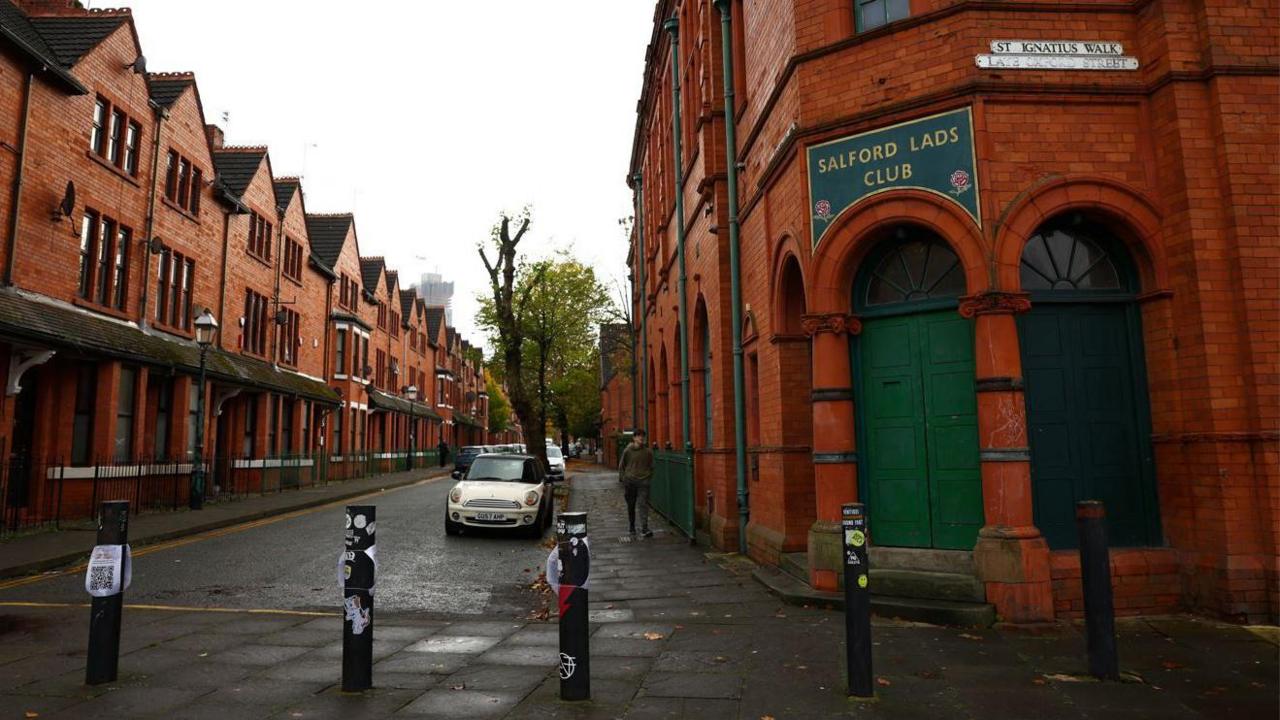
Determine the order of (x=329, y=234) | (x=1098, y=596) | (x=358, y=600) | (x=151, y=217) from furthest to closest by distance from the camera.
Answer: (x=329, y=234)
(x=151, y=217)
(x=1098, y=596)
(x=358, y=600)

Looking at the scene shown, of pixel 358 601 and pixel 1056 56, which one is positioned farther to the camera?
pixel 1056 56

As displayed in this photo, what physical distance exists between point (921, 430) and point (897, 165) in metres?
2.71

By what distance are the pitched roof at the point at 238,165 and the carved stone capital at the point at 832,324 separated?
22.1 metres

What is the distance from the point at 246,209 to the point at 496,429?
263 feet

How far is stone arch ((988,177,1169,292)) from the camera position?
748 centimetres

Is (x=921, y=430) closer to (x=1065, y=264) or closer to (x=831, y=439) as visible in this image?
(x=831, y=439)

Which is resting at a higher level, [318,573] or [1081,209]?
[1081,209]

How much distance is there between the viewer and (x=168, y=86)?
21172 mm

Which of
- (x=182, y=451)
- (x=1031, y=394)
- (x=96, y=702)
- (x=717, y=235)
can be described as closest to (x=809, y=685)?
(x=1031, y=394)

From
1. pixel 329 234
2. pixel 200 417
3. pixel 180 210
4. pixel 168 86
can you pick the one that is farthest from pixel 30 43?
pixel 329 234

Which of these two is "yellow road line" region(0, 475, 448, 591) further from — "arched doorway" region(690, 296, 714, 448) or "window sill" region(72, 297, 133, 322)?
"arched doorway" region(690, 296, 714, 448)

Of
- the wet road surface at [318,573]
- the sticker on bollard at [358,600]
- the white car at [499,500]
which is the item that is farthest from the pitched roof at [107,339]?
the sticker on bollard at [358,600]

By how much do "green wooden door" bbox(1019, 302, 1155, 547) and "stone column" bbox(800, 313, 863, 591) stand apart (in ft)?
5.60

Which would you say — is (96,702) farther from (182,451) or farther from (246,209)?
(246,209)
